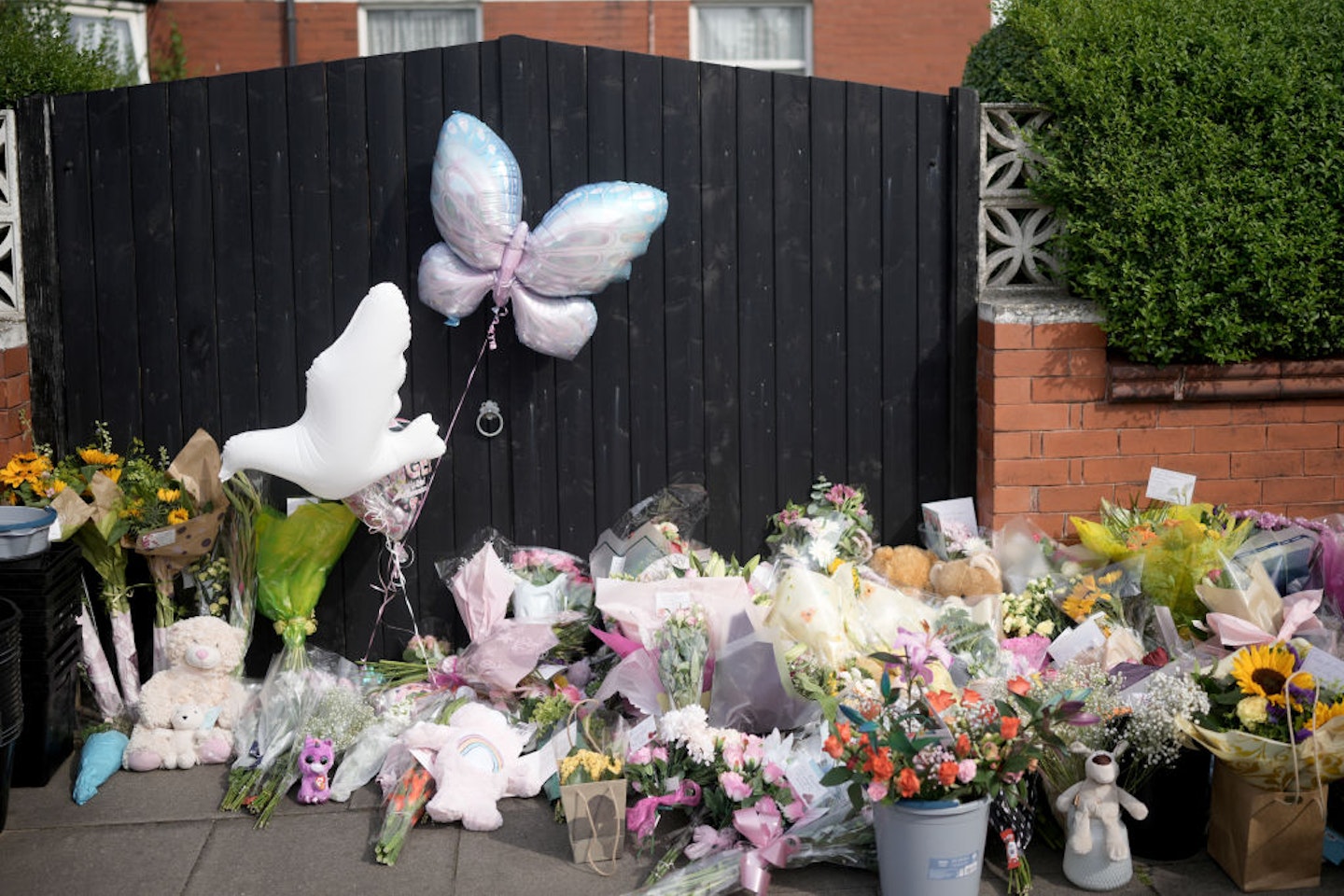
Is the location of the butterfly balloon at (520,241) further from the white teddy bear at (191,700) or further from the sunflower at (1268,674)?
the sunflower at (1268,674)

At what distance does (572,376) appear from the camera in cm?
579

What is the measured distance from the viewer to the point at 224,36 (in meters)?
11.1

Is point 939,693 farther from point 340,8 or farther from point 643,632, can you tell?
point 340,8

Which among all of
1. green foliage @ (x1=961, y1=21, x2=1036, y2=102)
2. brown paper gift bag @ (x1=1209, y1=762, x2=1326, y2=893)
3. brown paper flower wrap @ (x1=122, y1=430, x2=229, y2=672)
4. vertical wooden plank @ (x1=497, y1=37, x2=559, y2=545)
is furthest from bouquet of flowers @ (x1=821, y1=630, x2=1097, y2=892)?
green foliage @ (x1=961, y1=21, x2=1036, y2=102)

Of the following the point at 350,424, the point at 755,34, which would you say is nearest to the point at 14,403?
the point at 350,424

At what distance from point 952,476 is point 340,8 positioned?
6.99 m

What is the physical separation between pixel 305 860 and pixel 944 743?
6.43ft

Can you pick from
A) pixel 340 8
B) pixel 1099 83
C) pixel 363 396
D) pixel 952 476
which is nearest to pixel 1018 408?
pixel 952 476

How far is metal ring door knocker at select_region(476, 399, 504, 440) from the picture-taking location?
5.77m

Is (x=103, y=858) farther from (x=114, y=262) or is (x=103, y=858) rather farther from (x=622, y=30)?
(x=622, y=30)

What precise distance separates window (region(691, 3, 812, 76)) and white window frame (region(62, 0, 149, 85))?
4.00m

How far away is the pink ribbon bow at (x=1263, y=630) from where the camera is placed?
4.77 metres

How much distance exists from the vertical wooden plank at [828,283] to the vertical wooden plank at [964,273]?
43cm

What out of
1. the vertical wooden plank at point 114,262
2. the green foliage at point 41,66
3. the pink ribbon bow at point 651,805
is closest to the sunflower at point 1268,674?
the pink ribbon bow at point 651,805
